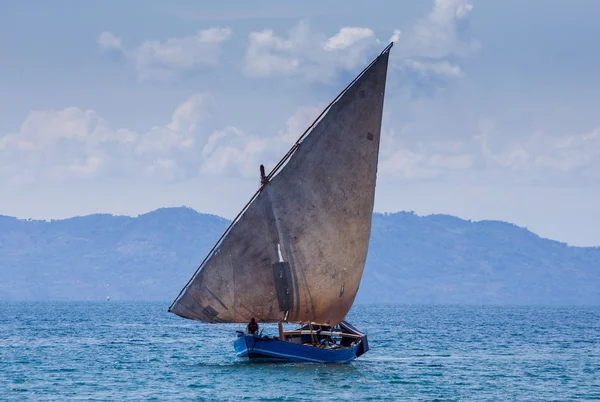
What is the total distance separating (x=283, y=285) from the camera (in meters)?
60.9

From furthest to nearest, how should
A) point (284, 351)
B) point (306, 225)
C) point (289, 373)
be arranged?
point (284, 351), point (289, 373), point (306, 225)

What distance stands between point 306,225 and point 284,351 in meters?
7.02

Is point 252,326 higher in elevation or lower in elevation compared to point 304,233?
lower

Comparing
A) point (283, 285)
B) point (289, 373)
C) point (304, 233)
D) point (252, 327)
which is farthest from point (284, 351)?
point (304, 233)

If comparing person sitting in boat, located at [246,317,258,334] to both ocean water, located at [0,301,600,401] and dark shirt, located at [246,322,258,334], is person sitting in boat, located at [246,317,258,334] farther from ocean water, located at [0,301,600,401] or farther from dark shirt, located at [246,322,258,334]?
ocean water, located at [0,301,600,401]

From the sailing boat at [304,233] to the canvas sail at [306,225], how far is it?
5 cm

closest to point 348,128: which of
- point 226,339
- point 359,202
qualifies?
point 359,202

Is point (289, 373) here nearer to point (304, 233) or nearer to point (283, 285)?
point (283, 285)

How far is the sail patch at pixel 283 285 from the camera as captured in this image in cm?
6044

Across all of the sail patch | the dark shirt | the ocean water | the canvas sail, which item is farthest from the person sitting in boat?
the ocean water

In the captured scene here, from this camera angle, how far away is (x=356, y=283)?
62.6 m

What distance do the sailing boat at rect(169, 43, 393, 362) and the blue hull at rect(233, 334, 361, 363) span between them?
0.05 meters

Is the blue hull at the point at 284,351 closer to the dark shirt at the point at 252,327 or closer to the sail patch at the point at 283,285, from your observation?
the dark shirt at the point at 252,327

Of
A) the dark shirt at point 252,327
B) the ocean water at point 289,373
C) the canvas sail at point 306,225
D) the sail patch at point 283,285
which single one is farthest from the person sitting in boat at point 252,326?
the ocean water at point 289,373
